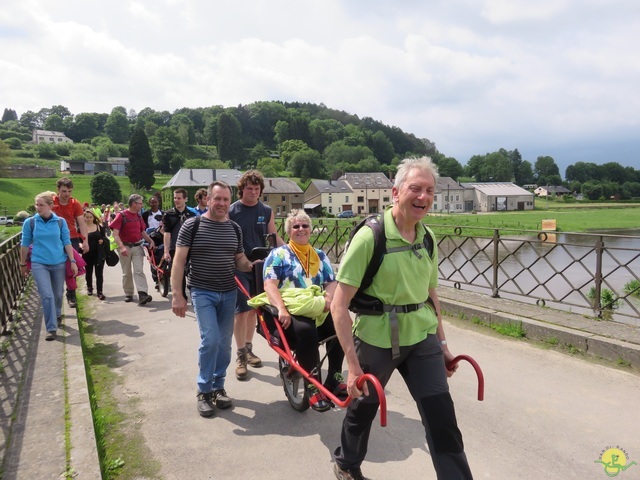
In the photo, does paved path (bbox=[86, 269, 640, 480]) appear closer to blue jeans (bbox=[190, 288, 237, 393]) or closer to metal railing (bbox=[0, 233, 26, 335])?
blue jeans (bbox=[190, 288, 237, 393])

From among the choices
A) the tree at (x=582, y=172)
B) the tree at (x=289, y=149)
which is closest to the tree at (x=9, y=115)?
the tree at (x=289, y=149)

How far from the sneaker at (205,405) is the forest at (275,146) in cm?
10407

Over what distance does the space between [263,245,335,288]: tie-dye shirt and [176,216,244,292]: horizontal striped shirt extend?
1.30 ft

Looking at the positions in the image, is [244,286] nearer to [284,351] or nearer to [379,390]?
[284,351]

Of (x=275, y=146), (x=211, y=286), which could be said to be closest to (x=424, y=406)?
(x=211, y=286)

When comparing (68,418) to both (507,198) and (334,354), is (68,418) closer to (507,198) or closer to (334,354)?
(334,354)

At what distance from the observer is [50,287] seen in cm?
563

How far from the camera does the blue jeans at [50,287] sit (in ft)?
17.7

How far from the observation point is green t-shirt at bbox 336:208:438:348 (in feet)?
7.95

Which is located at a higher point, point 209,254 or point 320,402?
point 209,254

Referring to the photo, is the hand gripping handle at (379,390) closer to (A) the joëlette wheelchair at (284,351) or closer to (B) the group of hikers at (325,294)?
(B) the group of hikers at (325,294)

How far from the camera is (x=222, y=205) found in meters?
4.08

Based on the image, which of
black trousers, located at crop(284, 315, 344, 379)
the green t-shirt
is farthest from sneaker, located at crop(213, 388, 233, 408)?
the green t-shirt
